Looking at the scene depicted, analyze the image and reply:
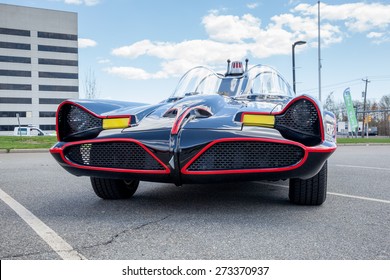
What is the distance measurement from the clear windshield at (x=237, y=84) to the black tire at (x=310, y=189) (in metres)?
1.17

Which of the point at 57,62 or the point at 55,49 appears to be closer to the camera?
the point at 55,49

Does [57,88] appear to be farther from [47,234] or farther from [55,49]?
[47,234]

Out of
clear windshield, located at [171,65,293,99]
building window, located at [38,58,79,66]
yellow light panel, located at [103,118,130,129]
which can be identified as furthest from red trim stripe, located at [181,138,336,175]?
building window, located at [38,58,79,66]

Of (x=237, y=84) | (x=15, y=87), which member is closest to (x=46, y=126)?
(x=15, y=87)

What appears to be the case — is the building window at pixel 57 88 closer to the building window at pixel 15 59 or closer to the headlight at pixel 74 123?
the building window at pixel 15 59

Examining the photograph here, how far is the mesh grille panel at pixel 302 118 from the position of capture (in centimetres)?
284

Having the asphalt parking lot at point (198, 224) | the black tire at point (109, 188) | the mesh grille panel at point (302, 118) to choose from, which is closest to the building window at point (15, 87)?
the asphalt parking lot at point (198, 224)

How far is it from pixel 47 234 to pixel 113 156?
80 cm

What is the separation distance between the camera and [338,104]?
71625mm

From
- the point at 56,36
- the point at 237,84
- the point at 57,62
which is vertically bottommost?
the point at 237,84

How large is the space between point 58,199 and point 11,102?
2911 inches

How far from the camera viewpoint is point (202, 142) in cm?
277
